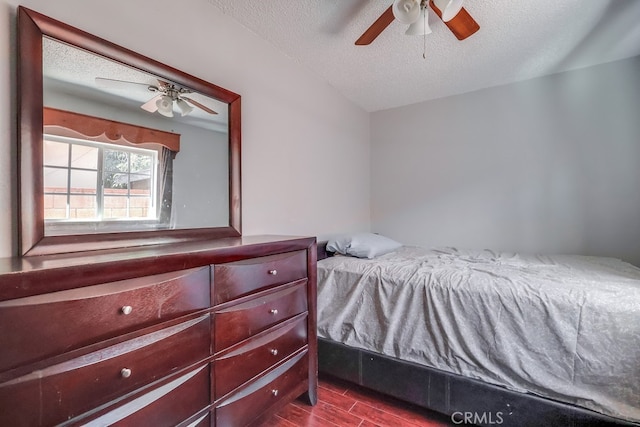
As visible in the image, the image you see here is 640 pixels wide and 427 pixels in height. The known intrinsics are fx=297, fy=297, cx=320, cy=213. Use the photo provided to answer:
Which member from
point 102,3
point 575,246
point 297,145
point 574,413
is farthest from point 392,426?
point 102,3

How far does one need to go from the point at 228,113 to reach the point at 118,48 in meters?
0.61

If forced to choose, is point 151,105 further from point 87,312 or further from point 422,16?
point 422,16

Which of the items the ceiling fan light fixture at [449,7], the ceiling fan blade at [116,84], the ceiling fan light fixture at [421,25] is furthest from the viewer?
the ceiling fan light fixture at [421,25]

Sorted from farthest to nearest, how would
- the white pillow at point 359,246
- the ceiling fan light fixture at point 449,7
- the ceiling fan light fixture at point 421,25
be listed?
the white pillow at point 359,246
the ceiling fan light fixture at point 421,25
the ceiling fan light fixture at point 449,7

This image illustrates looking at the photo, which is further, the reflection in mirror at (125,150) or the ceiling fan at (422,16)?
the ceiling fan at (422,16)

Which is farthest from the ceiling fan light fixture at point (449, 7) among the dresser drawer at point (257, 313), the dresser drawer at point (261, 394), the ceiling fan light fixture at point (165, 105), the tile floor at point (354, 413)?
the tile floor at point (354, 413)

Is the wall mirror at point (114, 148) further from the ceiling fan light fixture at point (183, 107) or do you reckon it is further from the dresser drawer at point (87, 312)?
the dresser drawer at point (87, 312)

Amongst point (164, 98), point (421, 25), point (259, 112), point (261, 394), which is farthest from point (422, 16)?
point (261, 394)

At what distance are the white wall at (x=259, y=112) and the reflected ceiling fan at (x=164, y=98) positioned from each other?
14cm

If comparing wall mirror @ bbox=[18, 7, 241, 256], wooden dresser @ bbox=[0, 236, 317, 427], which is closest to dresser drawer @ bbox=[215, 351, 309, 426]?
wooden dresser @ bbox=[0, 236, 317, 427]

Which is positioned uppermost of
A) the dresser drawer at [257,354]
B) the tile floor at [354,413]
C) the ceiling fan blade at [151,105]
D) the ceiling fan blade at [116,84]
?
the ceiling fan blade at [116,84]

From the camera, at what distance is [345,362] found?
1.82 metres

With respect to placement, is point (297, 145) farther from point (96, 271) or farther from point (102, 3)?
point (96, 271)

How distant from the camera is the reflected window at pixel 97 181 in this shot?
1122 millimetres
